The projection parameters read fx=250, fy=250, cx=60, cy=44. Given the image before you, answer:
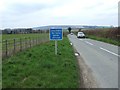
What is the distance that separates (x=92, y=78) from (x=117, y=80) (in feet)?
3.07

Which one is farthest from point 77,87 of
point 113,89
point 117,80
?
point 117,80

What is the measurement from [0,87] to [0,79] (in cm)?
104

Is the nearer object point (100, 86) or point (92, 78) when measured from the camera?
point (100, 86)

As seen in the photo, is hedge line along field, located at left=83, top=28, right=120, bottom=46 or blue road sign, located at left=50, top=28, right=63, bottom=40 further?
hedge line along field, located at left=83, top=28, right=120, bottom=46

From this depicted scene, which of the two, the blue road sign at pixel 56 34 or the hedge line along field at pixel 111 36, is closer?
the blue road sign at pixel 56 34

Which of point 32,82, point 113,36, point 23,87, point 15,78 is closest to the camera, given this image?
point 23,87

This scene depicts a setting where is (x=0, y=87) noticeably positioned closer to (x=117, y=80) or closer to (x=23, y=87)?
(x=23, y=87)

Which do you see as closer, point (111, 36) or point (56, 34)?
point (56, 34)

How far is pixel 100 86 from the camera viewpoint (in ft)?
25.7

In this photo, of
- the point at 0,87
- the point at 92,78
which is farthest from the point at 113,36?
the point at 0,87

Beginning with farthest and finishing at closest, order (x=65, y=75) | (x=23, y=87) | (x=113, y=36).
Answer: (x=113, y=36) < (x=65, y=75) < (x=23, y=87)

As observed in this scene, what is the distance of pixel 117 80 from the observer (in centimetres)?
874

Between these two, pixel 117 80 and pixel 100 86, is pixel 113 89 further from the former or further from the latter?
pixel 117 80

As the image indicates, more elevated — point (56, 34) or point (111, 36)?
point (56, 34)
